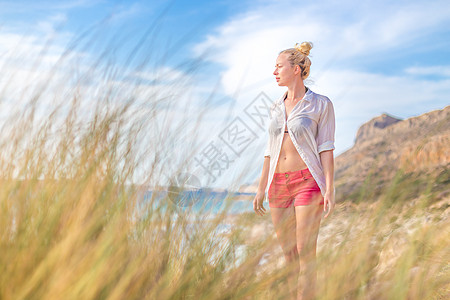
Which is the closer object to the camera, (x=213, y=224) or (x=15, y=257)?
(x=15, y=257)

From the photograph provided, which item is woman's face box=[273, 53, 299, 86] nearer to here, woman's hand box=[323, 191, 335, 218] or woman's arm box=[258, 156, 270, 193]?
woman's arm box=[258, 156, 270, 193]

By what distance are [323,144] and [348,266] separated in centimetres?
129

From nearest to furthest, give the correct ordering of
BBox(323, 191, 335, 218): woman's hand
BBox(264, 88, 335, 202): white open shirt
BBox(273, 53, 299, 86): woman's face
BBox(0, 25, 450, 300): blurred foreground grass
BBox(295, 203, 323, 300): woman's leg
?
BBox(0, 25, 450, 300): blurred foreground grass
BBox(295, 203, 323, 300): woman's leg
BBox(323, 191, 335, 218): woman's hand
BBox(264, 88, 335, 202): white open shirt
BBox(273, 53, 299, 86): woman's face

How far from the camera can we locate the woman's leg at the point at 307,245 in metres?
1.73

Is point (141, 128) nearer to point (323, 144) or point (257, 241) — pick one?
point (257, 241)

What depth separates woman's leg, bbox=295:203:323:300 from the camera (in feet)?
5.66

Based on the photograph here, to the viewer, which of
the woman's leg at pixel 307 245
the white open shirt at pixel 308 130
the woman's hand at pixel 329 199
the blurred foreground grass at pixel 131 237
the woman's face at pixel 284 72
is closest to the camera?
the blurred foreground grass at pixel 131 237

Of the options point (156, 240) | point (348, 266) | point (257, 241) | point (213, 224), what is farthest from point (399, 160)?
point (156, 240)

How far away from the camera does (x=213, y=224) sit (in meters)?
1.82

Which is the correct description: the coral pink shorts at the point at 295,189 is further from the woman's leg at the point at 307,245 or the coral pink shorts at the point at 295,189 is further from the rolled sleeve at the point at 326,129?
the rolled sleeve at the point at 326,129

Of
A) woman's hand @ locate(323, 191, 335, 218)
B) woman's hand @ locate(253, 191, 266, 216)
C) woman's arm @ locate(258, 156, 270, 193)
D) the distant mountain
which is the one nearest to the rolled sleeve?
woman's hand @ locate(323, 191, 335, 218)

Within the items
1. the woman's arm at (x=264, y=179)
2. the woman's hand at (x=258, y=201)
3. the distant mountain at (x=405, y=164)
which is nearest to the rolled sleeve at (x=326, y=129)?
the woman's arm at (x=264, y=179)

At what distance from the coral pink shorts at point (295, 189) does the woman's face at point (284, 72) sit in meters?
0.69

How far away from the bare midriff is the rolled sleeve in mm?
154
